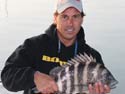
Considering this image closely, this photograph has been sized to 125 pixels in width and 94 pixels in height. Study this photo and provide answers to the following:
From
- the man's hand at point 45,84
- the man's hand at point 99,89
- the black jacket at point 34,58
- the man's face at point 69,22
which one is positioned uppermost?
the man's face at point 69,22

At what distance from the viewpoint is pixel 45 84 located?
190 inches

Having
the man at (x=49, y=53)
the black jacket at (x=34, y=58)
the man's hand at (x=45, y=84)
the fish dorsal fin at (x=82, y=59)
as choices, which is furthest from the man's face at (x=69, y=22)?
the man's hand at (x=45, y=84)

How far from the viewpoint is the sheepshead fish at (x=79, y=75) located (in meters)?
4.89

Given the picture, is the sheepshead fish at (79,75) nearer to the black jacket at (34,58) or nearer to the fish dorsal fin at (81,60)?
the fish dorsal fin at (81,60)

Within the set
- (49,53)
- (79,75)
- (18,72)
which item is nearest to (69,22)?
(49,53)

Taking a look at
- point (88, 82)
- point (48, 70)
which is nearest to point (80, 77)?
point (88, 82)

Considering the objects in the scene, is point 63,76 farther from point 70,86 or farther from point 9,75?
point 9,75

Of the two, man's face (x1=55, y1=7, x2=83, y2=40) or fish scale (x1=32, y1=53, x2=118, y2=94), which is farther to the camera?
man's face (x1=55, y1=7, x2=83, y2=40)

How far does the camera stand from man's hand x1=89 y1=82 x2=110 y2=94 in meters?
4.89

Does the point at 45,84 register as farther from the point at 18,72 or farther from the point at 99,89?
the point at 99,89

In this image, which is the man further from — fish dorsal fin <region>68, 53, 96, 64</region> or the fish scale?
fish dorsal fin <region>68, 53, 96, 64</region>

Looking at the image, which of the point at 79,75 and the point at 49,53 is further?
the point at 49,53

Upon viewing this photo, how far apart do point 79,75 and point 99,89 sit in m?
0.22

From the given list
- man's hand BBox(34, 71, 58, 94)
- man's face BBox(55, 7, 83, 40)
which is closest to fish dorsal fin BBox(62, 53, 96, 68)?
man's hand BBox(34, 71, 58, 94)
